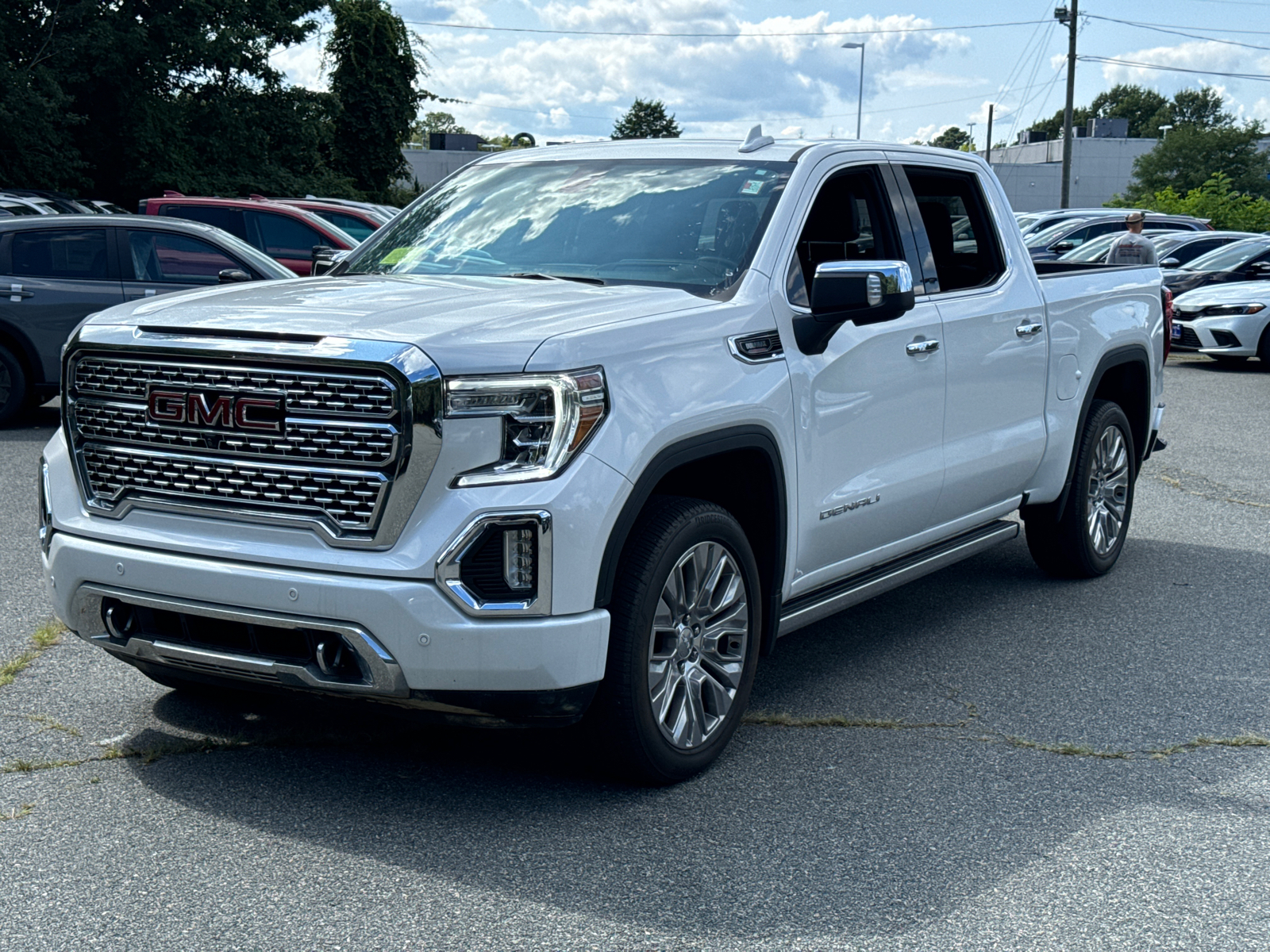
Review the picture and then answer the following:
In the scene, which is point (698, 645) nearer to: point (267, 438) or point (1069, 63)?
point (267, 438)

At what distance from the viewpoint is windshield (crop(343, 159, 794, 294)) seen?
4.78 m

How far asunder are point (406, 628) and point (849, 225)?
261 centimetres

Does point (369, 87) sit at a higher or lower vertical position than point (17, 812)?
higher

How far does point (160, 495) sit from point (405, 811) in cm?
115

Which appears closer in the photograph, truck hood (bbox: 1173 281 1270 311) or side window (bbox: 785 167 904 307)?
side window (bbox: 785 167 904 307)

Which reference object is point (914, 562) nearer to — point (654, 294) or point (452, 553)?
point (654, 294)

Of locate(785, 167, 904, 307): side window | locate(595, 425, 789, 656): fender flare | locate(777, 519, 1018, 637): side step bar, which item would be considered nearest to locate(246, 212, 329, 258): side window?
locate(777, 519, 1018, 637): side step bar

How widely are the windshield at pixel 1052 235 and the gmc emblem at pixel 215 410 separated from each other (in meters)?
23.5

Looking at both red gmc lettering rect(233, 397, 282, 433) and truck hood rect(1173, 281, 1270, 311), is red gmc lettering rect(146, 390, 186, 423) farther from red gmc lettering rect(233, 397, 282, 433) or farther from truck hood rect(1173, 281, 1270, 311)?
truck hood rect(1173, 281, 1270, 311)

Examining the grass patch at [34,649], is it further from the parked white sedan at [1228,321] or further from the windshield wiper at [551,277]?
the parked white sedan at [1228,321]

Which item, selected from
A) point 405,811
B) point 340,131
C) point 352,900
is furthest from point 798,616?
point 340,131

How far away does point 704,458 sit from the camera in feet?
14.0

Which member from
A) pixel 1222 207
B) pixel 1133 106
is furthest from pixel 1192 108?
pixel 1222 207

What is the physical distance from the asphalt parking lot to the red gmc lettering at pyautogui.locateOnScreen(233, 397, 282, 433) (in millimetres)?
1110
